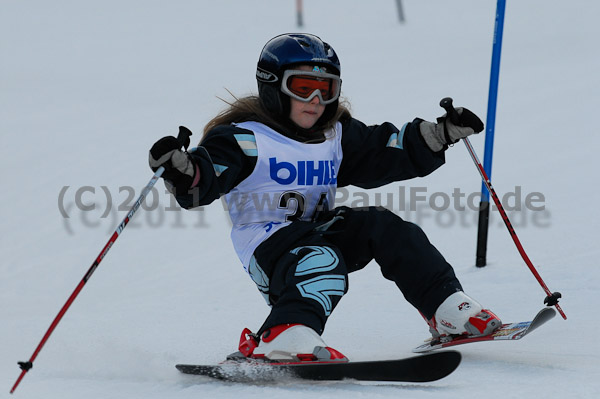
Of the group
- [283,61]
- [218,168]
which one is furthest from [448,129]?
[218,168]

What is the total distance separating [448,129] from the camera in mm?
3215

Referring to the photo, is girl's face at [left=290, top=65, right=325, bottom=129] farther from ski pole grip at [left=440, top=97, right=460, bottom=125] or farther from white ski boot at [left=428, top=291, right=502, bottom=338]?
white ski boot at [left=428, top=291, right=502, bottom=338]

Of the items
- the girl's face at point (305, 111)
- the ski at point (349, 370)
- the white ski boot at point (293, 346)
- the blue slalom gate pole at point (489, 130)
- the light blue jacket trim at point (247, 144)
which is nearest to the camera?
the ski at point (349, 370)

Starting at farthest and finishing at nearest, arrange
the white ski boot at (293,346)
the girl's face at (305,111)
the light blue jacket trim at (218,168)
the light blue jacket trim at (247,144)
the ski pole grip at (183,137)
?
the girl's face at (305,111)
the light blue jacket trim at (247,144)
the light blue jacket trim at (218,168)
the ski pole grip at (183,137)
the white ski boot at (293,346)

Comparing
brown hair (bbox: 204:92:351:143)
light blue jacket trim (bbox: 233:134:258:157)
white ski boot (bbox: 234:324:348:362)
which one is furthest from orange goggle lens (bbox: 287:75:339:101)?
white ski boot (bbox: 234:324:348:362)

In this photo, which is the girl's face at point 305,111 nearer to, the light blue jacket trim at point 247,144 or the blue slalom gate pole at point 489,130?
the light blue jacket trim at point 247,144

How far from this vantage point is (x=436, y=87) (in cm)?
927

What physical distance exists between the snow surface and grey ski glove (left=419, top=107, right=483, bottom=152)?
0.85m

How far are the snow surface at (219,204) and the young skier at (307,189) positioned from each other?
0.30 metres

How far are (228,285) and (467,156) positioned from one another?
288 cm

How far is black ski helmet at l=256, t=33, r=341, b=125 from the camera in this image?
312cm

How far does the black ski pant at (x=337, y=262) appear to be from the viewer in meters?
2.77

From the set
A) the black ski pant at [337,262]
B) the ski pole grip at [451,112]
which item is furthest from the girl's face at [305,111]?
the ski pole grip at [451,112]

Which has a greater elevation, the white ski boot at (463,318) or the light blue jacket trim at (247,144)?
the light blue jacket trim at (247,144)
